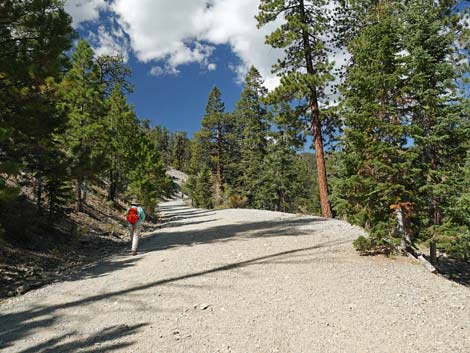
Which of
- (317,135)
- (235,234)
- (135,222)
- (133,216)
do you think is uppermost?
(317,135)

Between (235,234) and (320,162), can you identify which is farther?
(320,162)

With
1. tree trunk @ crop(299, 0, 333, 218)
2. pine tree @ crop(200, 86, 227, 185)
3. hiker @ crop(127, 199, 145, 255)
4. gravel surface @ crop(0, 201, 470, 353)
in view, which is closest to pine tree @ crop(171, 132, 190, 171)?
pine tree @ crop(200, 86, 227, 185)

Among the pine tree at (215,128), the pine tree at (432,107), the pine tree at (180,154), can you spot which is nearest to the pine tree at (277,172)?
the pine tree at (215,128)

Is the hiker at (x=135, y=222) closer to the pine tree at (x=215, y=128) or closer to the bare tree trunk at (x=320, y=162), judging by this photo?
the bare tree trunk at (x=320, y=162)

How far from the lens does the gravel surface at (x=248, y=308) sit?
3924 millimetres

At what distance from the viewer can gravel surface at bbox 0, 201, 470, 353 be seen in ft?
12.9

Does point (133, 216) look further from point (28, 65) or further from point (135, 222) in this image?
point (28, 65)

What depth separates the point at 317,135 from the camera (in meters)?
15.3

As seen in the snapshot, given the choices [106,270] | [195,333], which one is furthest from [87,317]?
[106,270]

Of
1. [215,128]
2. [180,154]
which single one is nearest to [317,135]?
[215,128]

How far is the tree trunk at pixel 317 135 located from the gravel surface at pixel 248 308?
704 centimetres

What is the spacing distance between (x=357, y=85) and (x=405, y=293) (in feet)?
17.8

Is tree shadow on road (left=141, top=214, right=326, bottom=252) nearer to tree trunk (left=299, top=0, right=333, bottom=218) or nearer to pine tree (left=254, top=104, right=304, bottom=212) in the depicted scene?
tree trunk (left=299, top=0, right=333, bottom=218)

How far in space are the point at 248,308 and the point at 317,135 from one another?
11.9m
